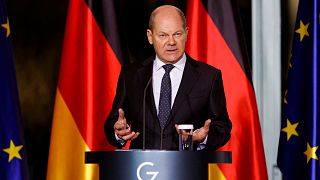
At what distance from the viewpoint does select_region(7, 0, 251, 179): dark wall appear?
4656mm

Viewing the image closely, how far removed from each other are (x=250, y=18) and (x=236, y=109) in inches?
38.1

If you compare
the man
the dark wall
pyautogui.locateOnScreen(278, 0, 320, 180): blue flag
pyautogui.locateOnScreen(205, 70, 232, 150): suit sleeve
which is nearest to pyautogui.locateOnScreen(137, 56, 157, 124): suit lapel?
the man

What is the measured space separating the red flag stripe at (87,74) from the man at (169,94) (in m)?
0.96

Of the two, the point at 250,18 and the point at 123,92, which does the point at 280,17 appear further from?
the point at 123,92

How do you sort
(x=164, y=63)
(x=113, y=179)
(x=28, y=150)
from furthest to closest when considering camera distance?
(x=28, y=150) < (x=164, y=63) < (x=113, y=179)

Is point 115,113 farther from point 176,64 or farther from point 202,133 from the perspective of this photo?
point 202,133

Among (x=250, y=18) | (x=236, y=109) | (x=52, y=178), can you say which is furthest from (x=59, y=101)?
(x=250, y=18)

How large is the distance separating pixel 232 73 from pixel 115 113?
1.27 metres

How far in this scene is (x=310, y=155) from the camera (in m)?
4.08

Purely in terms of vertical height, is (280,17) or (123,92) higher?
(280,17)

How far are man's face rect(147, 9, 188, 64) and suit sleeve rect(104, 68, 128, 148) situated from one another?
272mm

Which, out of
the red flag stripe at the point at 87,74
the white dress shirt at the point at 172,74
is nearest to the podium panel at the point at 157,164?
the white dress shirt at the point at 172,74

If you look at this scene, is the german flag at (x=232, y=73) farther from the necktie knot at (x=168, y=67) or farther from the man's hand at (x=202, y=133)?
the man's hand at (x=202, y=133)

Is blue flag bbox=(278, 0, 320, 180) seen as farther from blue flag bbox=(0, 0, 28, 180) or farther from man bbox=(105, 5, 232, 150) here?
blue flag bbox=(0, 0, 28, 180)
